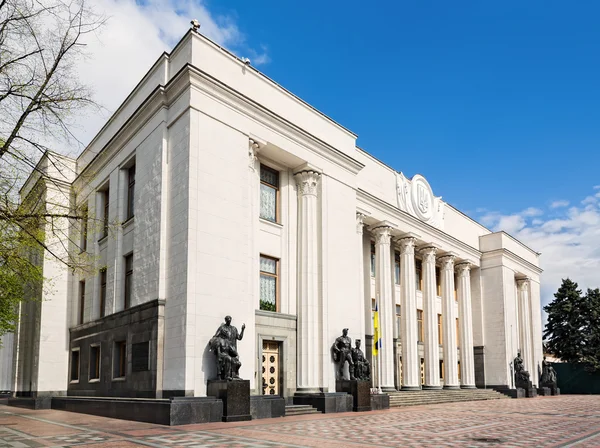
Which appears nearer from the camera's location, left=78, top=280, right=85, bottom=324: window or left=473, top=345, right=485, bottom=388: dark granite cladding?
left=78, top=280, right=85, bottom=324: window

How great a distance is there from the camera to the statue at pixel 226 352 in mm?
16859

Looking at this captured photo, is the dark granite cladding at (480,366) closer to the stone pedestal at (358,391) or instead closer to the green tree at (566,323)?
the green tree at (566,323)

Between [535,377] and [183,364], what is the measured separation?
3308cm

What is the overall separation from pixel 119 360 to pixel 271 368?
18.4 feet

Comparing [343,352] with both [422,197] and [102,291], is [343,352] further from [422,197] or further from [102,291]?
[422,197]

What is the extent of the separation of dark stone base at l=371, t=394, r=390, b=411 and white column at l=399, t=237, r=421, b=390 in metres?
7.71

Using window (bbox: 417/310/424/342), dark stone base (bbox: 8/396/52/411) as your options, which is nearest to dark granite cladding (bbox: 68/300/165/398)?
dark stone base (bbox: 8/396/52/411)

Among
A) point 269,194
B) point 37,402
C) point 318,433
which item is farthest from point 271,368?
point 37,402

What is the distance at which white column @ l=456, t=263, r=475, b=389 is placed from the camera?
36.6 m

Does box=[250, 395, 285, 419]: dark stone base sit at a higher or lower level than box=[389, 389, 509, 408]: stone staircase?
higher

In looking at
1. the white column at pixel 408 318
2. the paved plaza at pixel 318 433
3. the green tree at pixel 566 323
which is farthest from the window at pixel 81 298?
the green tree at pixel 566 323

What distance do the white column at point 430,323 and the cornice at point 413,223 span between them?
1278mm

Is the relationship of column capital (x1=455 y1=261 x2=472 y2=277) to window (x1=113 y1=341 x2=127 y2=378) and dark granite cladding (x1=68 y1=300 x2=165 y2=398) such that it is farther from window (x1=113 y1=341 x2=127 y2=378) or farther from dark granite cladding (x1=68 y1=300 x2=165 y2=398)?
window (x1=113 y1=341 x2=127 y2=378)

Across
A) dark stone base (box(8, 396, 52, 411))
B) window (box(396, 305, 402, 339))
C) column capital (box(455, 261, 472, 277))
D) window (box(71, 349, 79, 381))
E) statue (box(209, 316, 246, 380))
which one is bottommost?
dark stone base (box(8, 396, 52, 411))
